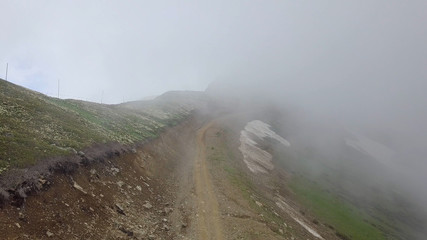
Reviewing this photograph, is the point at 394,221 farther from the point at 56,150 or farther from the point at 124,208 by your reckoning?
the point at 56,150

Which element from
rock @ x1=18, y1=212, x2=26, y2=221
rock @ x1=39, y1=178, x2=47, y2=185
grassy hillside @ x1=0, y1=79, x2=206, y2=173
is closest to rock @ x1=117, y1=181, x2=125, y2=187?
grassy hillside @ x1=0, y1=79, x2=206, y2=173

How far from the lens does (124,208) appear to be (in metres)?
25.5

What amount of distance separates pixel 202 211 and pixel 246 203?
636cm

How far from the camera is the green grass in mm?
52469

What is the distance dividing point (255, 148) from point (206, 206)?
47.1 m

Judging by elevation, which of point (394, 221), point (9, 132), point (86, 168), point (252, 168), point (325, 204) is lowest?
point (394, 221)

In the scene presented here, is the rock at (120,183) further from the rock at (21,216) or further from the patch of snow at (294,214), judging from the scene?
the patch of snow at (294,214)

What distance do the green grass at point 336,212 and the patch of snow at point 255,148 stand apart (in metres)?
6.76

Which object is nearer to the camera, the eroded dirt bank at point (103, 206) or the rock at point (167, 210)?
the eroded dirt bank at point (103, 206)

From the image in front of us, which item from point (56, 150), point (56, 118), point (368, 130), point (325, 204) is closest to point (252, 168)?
point (325, 204)

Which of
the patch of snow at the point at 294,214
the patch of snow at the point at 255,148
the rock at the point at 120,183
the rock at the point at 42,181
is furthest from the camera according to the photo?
the patch of snow at the point at 255,148

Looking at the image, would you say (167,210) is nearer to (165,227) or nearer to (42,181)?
(165,227)

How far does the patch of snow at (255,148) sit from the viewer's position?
6306 cm

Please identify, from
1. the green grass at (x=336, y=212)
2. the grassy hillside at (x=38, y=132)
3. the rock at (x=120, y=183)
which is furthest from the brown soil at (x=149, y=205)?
the green grass at (x=336, y=212)
